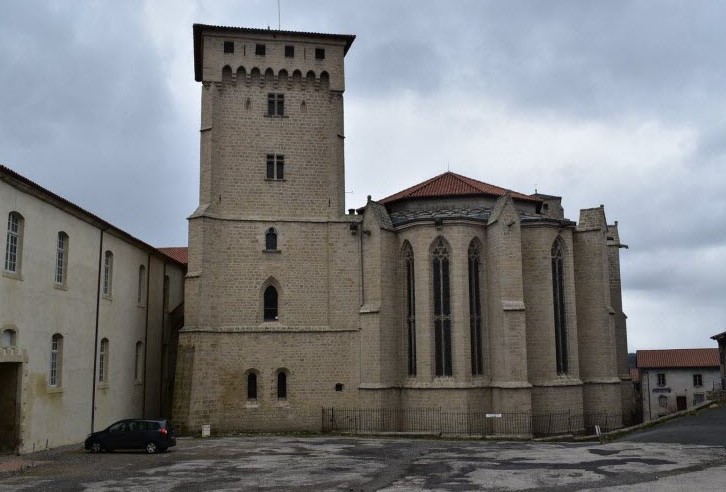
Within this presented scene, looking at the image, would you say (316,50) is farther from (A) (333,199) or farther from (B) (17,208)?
(B) (17,208)

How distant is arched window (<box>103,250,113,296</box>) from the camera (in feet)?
97.1

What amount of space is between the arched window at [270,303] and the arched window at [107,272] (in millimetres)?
7165

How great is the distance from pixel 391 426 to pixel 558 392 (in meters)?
7.81

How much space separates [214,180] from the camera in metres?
33.9

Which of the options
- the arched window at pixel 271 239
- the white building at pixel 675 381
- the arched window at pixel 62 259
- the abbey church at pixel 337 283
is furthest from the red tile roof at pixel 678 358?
the arched window at pixel 62 259

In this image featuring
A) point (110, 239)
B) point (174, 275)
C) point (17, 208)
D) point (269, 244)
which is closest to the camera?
point (17, 208)

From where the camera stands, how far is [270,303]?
111 feet

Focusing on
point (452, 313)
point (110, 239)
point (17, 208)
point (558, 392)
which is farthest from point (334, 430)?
point (17, 208)

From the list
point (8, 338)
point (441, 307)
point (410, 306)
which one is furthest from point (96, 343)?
point (441, 307)

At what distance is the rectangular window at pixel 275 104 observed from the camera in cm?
3544

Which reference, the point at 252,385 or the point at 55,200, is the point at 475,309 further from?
the point at 55,200

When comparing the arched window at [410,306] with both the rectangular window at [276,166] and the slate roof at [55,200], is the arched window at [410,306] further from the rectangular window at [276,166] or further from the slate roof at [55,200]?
the slate roof at [55,200]

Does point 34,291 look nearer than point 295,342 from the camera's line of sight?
Yes

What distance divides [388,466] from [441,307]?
41.9 feet
